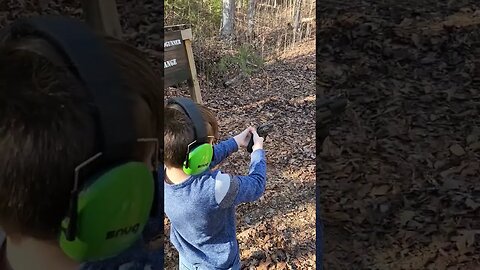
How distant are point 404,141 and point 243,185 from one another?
586 mm

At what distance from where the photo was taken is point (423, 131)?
64.5 inches

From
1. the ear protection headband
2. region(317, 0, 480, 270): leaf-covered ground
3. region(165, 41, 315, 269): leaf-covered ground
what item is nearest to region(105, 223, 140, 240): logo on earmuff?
the ear protection headband

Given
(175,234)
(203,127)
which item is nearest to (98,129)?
(203,127)

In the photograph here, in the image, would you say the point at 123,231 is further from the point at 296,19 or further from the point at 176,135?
the point at 296,19

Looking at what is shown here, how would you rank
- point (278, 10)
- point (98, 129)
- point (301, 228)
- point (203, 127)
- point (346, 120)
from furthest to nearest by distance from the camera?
1. point (346, 120)
2. point (301, 228)
3. point (278, 10)
4. point (203, 127)
5. point (98, 129)

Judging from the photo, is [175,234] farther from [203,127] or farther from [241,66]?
[241,66]

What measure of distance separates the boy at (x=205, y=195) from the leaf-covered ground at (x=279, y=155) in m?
0.04

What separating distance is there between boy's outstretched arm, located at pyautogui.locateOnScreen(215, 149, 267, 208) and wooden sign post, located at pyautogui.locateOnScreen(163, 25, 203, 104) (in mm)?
148

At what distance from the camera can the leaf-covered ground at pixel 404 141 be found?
1584 millimetres

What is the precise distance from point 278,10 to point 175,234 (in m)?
0.47

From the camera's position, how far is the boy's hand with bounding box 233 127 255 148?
125cm

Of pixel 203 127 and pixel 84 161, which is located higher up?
pixel 84 161

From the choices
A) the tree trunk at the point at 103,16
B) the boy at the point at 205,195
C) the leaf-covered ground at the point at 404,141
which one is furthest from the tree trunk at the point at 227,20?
the tree trunk at the point at 103,16

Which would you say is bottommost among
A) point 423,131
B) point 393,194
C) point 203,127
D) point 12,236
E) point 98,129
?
point 393,194
